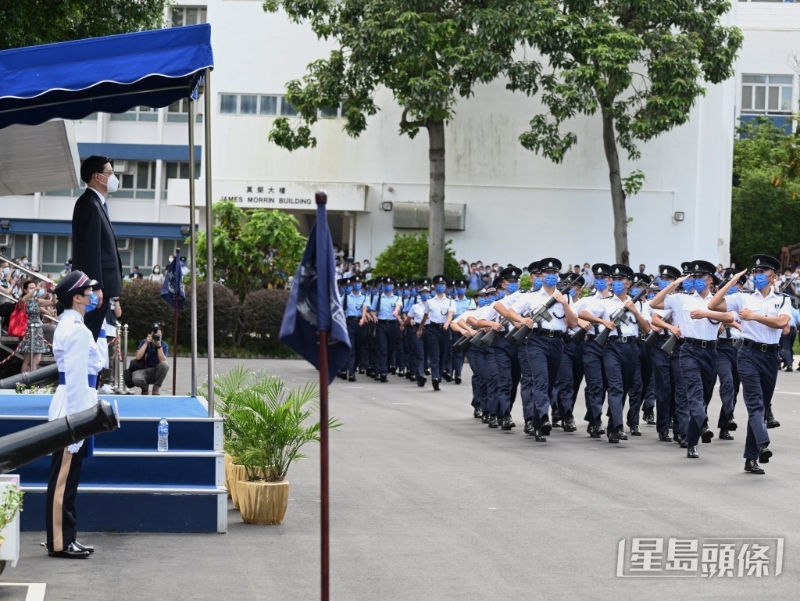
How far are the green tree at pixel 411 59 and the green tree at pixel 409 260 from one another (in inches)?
49.5

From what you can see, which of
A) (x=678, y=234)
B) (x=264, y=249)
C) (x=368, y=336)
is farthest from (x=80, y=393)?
(x=678, y=234)

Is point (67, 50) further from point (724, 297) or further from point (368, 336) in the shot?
point (368, 336)

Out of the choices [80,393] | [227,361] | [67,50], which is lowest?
[227,361]

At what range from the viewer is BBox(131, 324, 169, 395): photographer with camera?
21094 mm

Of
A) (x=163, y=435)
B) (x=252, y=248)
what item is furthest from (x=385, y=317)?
(x=163, y=435)

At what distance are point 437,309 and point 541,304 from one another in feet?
35.2

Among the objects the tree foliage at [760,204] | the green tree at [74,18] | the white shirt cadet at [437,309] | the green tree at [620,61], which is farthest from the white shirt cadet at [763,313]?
the tree foliage at [760,204]

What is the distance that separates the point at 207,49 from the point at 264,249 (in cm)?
2612

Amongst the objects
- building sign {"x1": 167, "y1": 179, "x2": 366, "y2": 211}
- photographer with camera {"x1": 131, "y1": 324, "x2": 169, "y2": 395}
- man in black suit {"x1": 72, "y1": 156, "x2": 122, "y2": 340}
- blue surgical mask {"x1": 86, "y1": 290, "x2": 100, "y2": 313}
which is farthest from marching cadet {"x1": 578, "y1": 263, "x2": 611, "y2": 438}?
building sign {"x1": 167, "y1": 179, "x2": 366, "y2": 211}

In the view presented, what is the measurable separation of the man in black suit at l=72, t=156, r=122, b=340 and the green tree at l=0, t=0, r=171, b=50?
34.9 ft

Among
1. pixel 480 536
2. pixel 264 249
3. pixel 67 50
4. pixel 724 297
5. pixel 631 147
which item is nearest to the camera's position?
pixel 67 50

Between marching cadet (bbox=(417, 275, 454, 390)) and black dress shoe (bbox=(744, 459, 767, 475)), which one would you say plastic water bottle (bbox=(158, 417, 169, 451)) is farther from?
marching cadet (bbox=(417, 275, 454, 390))

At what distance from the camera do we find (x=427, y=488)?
1248cm

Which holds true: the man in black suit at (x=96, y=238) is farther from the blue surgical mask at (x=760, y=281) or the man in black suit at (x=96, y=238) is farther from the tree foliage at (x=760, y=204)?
the tree foliage at (x=760, y=204)
